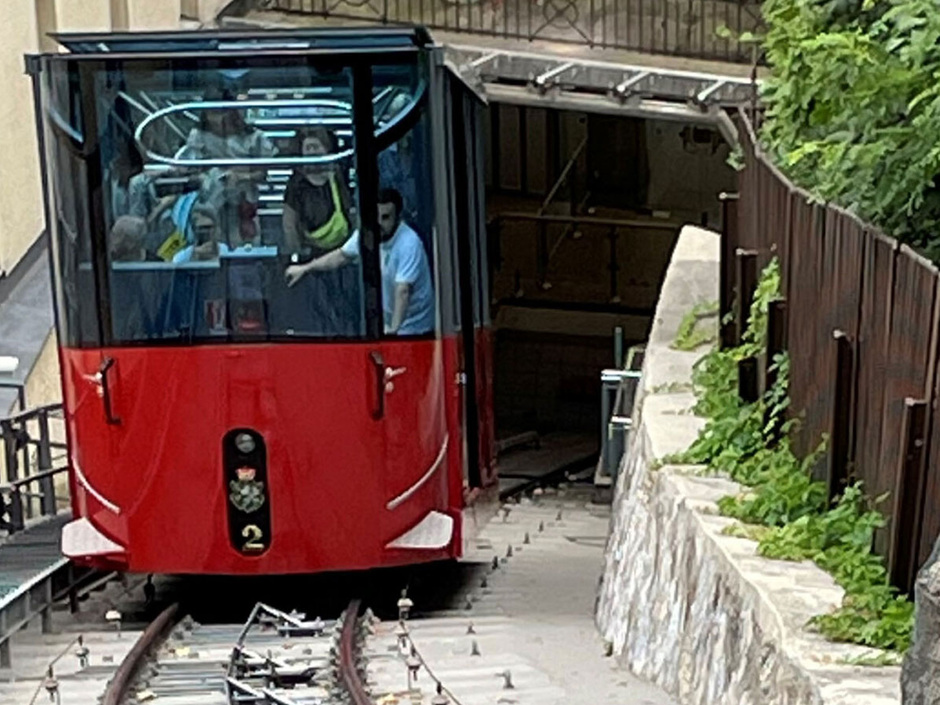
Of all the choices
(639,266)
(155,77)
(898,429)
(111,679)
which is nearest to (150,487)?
(111,679)

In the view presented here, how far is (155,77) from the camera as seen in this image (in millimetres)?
8891

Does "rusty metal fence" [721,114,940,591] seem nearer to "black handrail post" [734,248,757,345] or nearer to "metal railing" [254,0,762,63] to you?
"black handrail post" [734,248,757,345]

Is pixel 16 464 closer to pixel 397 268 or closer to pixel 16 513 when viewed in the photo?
pixel 16 513

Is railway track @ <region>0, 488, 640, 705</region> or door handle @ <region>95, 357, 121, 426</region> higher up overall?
door handle @ <region>95, 357, 121, 426</region>

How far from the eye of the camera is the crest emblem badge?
895 centimetres

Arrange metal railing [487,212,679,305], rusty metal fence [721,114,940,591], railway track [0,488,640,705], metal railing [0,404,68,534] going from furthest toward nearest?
metal railing [487,212,679,305] → metal railing [0,404,68,534] → railway track [0,488,640,705] → rusty metal fence [721,114,940,591]

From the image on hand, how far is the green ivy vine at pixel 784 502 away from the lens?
211 inches

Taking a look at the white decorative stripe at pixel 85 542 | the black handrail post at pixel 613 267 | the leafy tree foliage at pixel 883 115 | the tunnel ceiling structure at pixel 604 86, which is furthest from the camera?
the black handrail post at pixel 613 267

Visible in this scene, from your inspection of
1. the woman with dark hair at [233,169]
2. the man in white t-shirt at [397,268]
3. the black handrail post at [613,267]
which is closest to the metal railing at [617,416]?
the man in white t-shirt at [397,268]

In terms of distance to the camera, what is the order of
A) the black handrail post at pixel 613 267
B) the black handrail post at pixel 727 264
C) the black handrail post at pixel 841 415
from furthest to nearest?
1. the black handrail post at pixel 613 267
2. the black handrail post at pixel 727 264
3. the black handrail post at pixel 841 415

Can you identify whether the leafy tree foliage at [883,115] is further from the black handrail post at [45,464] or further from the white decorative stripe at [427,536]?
the black handrail post at [45,464]

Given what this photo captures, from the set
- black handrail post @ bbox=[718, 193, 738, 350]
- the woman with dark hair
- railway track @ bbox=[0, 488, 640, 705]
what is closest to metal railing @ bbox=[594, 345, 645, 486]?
black handrail post @ bbox=[718, 193, 738, 350]

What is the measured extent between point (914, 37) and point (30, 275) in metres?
11.4

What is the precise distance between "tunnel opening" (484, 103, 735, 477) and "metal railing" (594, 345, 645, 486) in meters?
5.99
